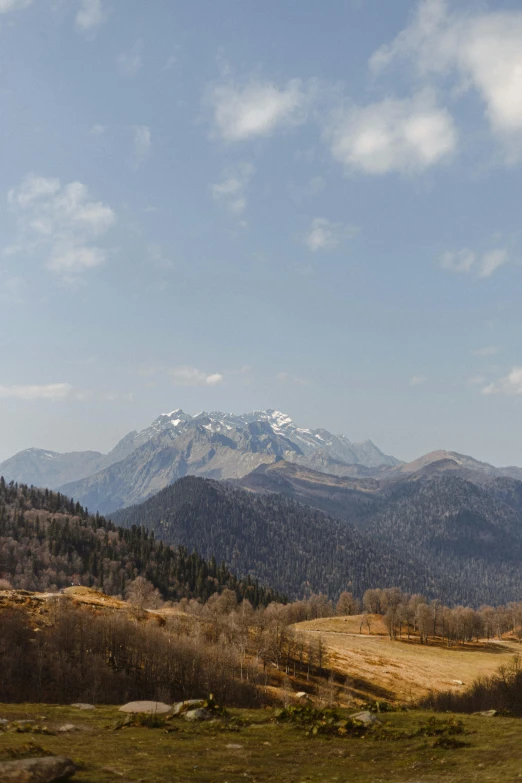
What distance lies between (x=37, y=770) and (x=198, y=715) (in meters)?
22.9

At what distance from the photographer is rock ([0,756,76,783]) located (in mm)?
22938

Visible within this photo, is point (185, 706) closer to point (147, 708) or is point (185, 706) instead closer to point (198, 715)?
point (198, 715)

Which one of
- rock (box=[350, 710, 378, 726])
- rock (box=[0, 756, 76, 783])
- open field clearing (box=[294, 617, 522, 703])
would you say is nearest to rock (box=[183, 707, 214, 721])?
rock (box=[350, 710, 378, 726])

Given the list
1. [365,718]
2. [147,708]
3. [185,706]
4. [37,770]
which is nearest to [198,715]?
[185,706]

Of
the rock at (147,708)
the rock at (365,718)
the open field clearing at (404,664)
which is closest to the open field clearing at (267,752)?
the rock at (365,718)

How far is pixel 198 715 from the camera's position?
43625mm

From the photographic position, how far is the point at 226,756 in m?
32.5

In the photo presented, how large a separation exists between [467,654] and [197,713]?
16658 cm

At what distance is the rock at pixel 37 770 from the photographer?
2294cm

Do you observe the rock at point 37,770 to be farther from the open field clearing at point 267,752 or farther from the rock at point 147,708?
the rock at point 147,708

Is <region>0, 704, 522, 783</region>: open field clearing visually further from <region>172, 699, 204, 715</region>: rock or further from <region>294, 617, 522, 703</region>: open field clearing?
<region>294, 617, 522, 703</region>: open field clearing

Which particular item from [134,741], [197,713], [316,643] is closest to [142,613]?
[316,643]

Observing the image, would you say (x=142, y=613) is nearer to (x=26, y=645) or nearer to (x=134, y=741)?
(x=26, y=645)

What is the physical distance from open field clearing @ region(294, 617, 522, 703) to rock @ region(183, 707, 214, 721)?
228ft
